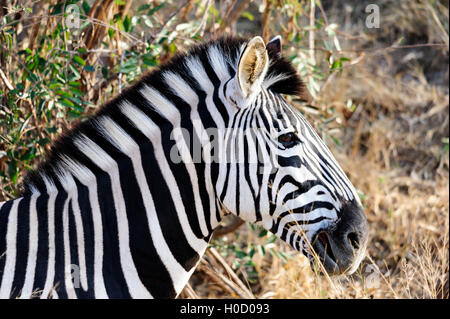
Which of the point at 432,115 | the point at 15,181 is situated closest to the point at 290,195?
the point at 15,181

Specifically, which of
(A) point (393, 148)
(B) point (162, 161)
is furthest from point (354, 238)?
(A) point (393, 148)

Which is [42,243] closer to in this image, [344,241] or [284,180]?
[284,180]

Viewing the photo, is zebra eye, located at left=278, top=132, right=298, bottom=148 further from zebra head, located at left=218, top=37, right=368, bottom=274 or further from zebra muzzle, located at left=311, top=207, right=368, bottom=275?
zebra muzzle, located at left=311, top=207, right=368, bottom=275

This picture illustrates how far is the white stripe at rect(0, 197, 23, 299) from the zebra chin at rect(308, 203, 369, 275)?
1491 millimetres

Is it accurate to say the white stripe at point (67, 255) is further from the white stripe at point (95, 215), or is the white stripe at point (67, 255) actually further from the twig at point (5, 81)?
the twig at point (5, 81)

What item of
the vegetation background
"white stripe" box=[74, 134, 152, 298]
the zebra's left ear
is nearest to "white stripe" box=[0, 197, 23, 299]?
"white stripe" box=[74, 134, 152, 298]

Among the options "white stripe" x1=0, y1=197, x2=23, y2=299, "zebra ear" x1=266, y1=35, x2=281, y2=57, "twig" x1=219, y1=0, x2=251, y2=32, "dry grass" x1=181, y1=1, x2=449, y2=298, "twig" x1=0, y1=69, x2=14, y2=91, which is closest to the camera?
"white stripe" x1=0, y1=197, x2=23, y2=299

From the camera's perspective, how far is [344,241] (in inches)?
120

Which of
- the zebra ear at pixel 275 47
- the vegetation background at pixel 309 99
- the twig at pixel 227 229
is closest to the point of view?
the zebra ear at pixel 275 47

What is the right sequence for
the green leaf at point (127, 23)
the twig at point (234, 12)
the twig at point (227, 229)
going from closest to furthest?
the green leaf at point (127, 23) < the twig at point (227, 229) < the twig at point (234, 12)

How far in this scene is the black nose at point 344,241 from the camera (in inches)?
120

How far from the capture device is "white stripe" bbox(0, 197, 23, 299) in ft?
9.42

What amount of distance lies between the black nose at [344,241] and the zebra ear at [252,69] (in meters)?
0.76

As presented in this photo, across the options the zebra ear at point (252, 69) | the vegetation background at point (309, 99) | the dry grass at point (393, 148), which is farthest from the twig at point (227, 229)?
the zebra ear at point (252, 69)
